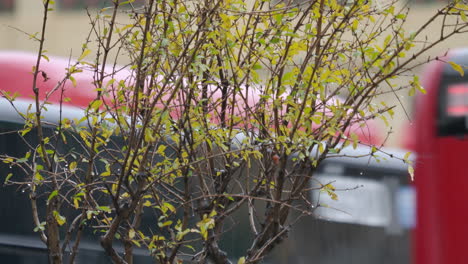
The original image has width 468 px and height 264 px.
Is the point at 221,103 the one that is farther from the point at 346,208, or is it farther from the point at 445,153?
the point at 346,208

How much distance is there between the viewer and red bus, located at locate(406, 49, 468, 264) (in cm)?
510

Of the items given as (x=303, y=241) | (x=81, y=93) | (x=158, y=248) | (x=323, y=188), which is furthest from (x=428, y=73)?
(x=158, y=248)

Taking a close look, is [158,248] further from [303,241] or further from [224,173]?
[303,241]

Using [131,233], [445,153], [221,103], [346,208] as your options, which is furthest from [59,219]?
[346,208]

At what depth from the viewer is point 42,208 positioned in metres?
4.73

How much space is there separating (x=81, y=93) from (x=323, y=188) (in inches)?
100

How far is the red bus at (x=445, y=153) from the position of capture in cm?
510

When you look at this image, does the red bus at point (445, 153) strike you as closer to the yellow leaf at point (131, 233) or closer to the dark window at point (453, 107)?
the dark window at point (453, 107)

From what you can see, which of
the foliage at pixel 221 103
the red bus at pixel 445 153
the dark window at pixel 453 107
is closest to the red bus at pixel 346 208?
the red bus at pixel 445 153

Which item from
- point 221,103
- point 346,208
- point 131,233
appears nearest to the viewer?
point 131,233

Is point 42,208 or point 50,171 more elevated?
point 50,171

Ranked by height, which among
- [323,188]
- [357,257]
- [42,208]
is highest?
[323,188]

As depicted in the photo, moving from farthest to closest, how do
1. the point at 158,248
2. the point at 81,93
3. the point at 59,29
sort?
the point at 59,29
the point at 81,93
the point at 158,248

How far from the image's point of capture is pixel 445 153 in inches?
202
